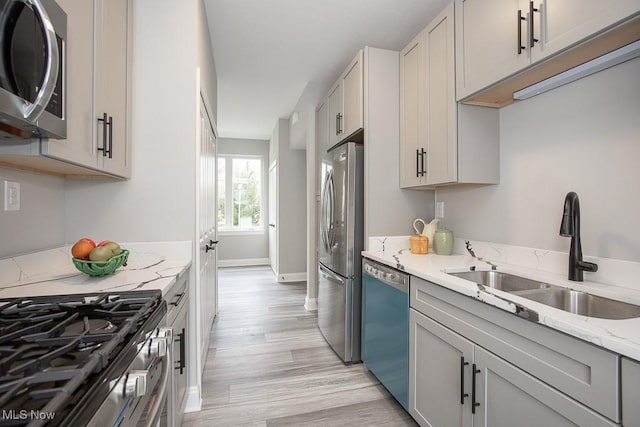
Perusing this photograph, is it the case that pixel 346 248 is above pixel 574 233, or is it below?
below

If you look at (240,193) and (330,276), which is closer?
(330,276)

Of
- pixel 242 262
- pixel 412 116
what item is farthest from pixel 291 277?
pixel 412 116

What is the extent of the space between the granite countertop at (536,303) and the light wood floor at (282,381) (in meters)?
0.91

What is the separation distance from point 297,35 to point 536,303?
102 inches

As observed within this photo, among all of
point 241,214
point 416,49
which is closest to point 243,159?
point 241,214

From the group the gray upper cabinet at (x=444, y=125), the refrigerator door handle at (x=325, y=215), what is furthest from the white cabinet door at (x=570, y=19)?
the refrigerator door handle at (x=325, y=215)

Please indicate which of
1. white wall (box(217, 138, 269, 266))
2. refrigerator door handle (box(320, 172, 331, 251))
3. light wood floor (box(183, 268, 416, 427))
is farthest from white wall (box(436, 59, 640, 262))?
white wall (box(217, 138, 269, 266))

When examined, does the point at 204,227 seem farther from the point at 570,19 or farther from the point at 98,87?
the point at 570,19

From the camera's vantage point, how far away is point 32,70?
91 centimetres

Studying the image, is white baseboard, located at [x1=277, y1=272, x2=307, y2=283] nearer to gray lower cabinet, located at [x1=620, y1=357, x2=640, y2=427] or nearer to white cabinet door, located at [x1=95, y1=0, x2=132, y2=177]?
white cabinet door, located at [x1=95, y1=0, x2=132, y2=177]

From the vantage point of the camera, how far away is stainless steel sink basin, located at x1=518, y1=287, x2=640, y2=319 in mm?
1137

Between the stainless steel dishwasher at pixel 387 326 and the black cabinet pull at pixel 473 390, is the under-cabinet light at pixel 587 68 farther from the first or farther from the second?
the black cabinet pull at pixel 473 390

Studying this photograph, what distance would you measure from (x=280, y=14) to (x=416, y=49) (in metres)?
1.06

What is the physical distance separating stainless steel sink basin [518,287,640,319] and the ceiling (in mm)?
2063
